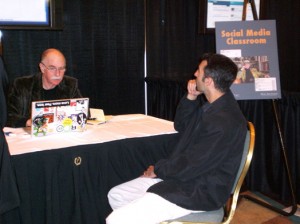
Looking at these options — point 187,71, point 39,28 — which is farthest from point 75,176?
point 187,71

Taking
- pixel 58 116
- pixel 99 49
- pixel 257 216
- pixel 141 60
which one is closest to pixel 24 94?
pixel 58 116

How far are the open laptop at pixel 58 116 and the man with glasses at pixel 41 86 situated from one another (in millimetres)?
548

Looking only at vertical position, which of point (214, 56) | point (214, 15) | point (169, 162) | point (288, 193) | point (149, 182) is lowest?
point (288, 193)

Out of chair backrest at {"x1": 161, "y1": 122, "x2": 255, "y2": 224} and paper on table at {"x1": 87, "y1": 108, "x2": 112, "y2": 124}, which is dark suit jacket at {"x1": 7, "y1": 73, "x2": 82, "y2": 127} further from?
chair backrest at {"x1": 161, "y1": 122, "x2": 255, "y2": 224}

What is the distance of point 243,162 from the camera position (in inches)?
66.0

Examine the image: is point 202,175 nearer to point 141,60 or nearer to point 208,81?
point 208,81

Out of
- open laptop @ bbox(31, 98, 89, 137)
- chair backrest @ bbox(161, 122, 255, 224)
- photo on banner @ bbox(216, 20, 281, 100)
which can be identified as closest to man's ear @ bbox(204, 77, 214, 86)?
chair backrest @ bbox(161, 122, 255, 224)

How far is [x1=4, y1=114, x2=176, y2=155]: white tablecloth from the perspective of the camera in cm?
185

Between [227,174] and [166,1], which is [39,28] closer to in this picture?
[166,1]

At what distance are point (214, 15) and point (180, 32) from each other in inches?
17.5

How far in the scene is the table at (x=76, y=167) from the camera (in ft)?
5.74

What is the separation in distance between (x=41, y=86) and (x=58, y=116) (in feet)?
2.36

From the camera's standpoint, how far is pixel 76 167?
6.12ft

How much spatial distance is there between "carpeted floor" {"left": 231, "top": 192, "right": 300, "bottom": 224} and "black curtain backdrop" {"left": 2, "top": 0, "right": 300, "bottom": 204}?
0.84 feet
